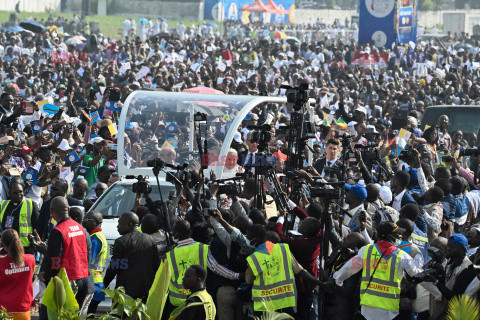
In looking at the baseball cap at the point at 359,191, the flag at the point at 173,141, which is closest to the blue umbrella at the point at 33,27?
the flag at the point at 173,141

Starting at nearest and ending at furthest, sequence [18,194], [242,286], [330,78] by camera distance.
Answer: [242,286]
[18,194]
[330,78]

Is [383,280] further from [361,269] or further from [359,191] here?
[359,191]

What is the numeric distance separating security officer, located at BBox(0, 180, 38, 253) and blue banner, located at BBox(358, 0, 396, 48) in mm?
23594

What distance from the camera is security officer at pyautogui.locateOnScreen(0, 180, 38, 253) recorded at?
38.1 feet

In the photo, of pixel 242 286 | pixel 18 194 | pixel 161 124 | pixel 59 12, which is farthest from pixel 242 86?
pixel 59 12

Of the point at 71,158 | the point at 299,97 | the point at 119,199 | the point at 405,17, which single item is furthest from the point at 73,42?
the point at 299,97

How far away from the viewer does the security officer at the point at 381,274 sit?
8.37 m

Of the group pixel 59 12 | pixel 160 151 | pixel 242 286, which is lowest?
pixel 242 286

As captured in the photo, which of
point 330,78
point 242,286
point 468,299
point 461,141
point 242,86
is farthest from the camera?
point 330,78

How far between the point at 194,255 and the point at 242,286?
545mm

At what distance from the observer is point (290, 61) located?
105 ft

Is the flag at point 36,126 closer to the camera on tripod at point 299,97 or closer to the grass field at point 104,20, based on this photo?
the camera on tripod at point 299,97

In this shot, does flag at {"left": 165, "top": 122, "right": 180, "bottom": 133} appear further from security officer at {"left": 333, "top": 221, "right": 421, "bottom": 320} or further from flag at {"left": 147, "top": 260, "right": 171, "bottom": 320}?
flag at {"left": 147, "top": 260, "right": 171, "bottom": 320}

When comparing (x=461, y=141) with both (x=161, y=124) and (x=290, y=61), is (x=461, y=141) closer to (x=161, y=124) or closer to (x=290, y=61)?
(x=161, y=124)
